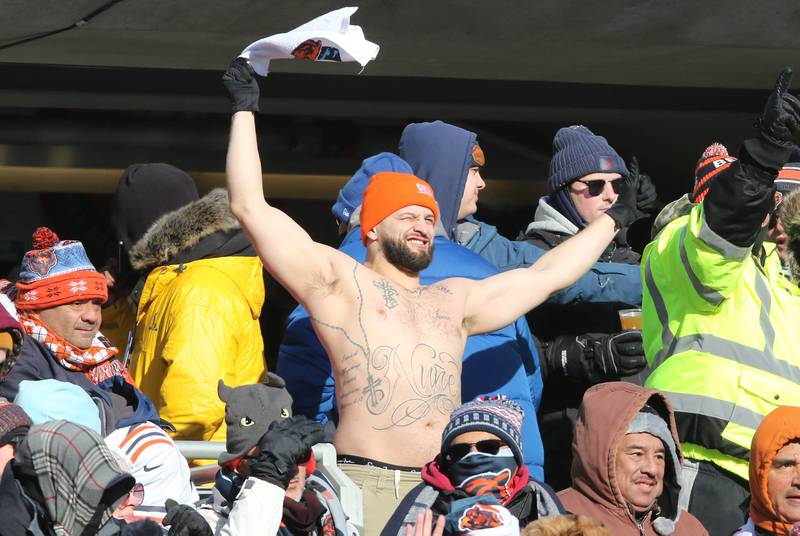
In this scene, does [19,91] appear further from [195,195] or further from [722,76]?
[722,76]

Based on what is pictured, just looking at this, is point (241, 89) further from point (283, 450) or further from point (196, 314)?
point (283, 450)

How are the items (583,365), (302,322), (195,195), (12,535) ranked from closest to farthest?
(12,535), (302,322), (583,365), (195,195)

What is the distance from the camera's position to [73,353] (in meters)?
5.11

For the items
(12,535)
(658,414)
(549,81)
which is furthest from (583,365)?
(549,81)

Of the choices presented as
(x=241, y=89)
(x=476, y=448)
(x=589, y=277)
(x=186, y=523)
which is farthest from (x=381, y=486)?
(x=589, y=277)

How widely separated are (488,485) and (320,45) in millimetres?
1874

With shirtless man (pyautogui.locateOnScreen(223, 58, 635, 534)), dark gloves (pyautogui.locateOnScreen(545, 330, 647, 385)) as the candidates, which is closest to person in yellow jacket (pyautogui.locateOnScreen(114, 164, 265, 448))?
shirtless man (pyautogui.locateOnScreen(223, 58, 635, 534))

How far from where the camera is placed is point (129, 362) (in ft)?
19.8

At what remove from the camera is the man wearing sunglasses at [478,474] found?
4.20 meters

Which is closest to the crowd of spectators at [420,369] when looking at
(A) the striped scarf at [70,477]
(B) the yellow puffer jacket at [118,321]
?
(A) the striped scarf at [70,477]

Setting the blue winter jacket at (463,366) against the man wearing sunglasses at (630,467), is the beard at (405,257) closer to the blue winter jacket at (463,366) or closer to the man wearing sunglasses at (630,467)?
the blue winter jacket at (463,366)

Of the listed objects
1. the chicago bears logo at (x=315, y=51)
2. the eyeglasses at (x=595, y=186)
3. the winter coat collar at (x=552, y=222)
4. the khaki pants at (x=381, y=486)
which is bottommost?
the khaki pants at (x=381, y=486)

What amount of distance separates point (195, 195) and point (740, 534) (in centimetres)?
308

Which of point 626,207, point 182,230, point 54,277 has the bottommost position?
point 54,277
